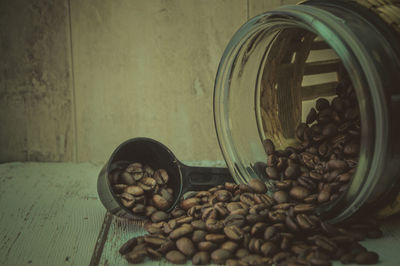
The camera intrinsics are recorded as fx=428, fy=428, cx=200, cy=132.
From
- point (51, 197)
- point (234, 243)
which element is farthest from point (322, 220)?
point (51, 197)

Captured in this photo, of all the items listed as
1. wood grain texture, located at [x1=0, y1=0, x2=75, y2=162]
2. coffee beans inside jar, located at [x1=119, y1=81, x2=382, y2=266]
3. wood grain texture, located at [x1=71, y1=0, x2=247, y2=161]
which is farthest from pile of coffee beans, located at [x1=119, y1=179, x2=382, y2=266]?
wood grain texture, located at [x1=0, y1=0, x2=75, y2=162]

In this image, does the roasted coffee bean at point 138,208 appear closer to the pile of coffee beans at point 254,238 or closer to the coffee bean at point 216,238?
the pile of coffee beans at point 254,238

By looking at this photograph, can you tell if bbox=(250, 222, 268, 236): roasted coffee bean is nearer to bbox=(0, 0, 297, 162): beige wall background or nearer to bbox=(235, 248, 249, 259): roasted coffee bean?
bbox=(235, 248, 249, 259): roasted coffee bean

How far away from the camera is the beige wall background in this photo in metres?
1.57

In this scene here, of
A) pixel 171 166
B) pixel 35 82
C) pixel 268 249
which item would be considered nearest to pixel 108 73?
pixel 35 82

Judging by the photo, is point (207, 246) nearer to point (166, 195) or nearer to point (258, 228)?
point (258, 228)

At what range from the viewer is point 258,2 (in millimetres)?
1549

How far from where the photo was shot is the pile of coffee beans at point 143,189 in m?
1.10

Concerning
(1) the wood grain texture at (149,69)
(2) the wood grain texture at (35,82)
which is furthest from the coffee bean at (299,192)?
(2) the wood grain texture at (35,82)

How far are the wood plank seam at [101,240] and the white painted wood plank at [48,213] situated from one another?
0.01 m

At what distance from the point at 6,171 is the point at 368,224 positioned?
1238mm

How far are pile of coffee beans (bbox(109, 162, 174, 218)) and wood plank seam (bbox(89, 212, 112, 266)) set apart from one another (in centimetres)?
9

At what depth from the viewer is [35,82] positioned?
5.34 ft

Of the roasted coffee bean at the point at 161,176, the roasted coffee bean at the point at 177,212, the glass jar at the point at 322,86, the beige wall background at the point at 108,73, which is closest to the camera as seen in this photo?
→ the glass jar at the point at 322,86
